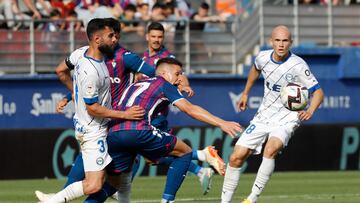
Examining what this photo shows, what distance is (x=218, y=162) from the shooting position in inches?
459

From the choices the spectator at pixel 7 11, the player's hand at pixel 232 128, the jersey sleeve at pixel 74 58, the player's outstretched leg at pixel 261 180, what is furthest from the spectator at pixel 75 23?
the player's hand at pixel 232 128

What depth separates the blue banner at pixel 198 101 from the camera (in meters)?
21.4

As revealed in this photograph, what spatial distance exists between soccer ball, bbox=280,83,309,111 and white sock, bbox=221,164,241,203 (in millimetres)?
972

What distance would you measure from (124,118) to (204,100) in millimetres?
12883

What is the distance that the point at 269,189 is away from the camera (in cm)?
1549

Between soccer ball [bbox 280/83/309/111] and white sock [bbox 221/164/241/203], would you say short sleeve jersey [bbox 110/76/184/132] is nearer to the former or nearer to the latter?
white sock [bbox 221/164/241/203]

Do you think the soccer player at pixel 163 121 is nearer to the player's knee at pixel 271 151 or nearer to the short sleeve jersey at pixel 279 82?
the player's knee at pixel 271 151

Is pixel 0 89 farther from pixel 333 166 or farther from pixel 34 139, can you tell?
pixel 333 166

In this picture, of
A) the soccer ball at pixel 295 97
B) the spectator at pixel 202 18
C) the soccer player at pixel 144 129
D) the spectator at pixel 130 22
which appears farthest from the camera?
the spectator at pixel 202 18

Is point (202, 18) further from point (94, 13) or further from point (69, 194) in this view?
point (69, 194)

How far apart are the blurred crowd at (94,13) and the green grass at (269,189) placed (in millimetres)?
4081

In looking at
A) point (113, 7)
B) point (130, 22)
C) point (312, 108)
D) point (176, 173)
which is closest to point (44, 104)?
point (130, 22)

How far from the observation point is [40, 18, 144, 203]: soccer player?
971 cm

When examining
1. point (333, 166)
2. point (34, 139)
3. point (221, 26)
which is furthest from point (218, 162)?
point (221, 26)
